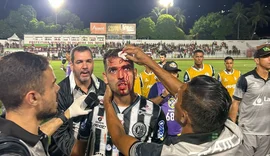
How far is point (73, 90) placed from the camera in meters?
4.06

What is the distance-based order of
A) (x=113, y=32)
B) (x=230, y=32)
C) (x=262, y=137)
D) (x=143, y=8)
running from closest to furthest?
(x=262, y=137), (x=113, y=32), (x=230, y=32), (x=143, y=8)

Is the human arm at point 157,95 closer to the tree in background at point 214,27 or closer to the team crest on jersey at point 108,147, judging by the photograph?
the team crest on jersey at point 108,147

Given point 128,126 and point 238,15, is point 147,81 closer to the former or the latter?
point 128,126

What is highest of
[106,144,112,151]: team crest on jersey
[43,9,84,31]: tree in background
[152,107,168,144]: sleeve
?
[43,9,84,31]: tree in background

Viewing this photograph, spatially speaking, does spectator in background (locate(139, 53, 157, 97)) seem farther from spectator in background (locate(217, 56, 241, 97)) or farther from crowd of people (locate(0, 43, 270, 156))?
crowd of people (locate(0, 43, 270, 156))

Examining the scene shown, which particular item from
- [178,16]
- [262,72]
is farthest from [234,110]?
[178,16]

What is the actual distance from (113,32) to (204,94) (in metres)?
58.8

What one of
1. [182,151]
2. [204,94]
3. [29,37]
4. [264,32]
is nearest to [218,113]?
[204,94]

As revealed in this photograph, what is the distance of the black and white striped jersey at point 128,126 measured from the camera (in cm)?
279

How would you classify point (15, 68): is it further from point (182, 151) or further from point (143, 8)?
point (143, 8)

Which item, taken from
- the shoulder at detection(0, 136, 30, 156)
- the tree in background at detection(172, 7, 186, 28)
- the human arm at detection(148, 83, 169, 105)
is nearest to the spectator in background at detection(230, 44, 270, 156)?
the human arm at detection(148, 83, 169, 105)

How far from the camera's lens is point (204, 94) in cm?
199

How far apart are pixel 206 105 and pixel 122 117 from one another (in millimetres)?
1059

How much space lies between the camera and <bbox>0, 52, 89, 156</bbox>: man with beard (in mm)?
1745
